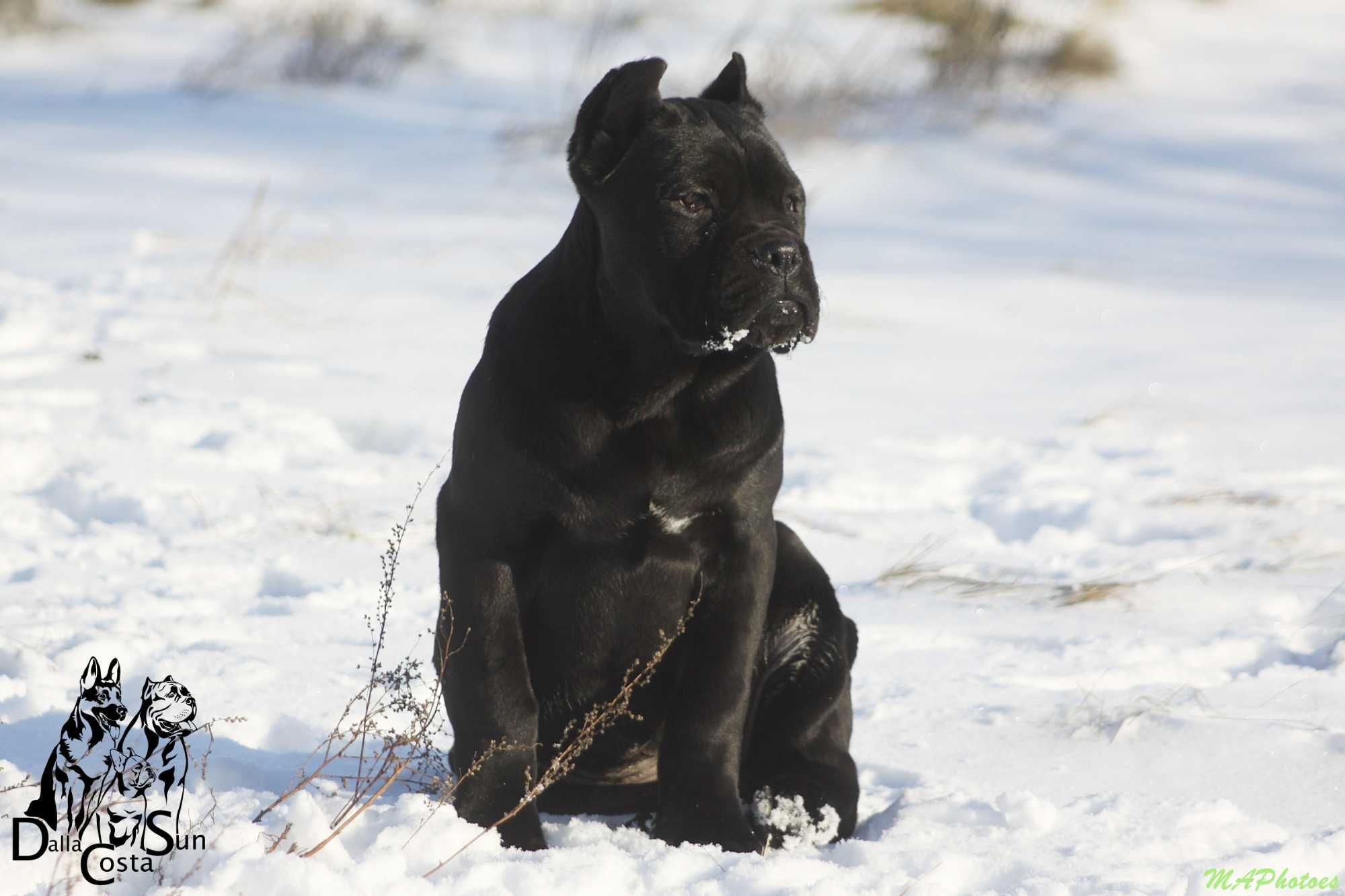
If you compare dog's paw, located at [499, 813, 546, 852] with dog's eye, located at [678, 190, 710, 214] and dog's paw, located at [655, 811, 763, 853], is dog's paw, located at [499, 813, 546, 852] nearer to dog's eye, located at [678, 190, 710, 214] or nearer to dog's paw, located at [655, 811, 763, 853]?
dog's paw, located at [655, 811, 763, 853]

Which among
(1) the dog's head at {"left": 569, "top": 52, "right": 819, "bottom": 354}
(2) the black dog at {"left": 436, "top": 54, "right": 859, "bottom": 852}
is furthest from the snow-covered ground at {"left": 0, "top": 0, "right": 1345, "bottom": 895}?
(1) the dog's head at {"left": 569, "top": 52, "right": 819, "bottom": 354}

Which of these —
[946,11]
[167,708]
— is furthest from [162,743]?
[946,11]

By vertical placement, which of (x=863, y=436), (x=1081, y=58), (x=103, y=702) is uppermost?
(x=1081, y=58)

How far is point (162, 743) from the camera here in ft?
9.85

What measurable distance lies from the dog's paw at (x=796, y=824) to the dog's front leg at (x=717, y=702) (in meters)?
0.11

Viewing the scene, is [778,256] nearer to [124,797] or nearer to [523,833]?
[523,833]

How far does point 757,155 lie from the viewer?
2.83m

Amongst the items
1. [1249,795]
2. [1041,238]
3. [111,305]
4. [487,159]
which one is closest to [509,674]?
[1249,795]

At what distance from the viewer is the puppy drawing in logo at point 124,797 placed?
236 centimetres

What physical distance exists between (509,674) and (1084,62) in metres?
11.0

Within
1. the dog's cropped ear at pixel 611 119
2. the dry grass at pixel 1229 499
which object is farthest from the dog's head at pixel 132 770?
the dry grass at pixel 1229 499

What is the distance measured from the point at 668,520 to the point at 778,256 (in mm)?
510

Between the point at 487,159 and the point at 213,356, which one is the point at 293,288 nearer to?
the point at 213,356

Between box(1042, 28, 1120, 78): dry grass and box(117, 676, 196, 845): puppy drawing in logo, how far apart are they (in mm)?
10565
